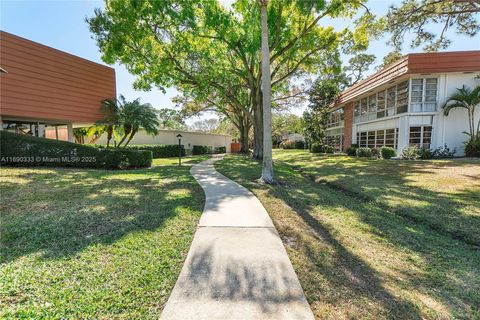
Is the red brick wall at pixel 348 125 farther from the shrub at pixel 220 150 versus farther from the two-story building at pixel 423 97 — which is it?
the shrub at pixel 220 150

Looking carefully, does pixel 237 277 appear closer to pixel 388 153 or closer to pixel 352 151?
pixel 388 153

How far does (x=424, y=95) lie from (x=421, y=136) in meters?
2.67

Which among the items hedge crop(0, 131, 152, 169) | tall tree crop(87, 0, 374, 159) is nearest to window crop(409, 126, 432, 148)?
tall tree crop(87, 0, 374, 159)

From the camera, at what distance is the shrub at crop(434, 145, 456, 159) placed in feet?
49.8

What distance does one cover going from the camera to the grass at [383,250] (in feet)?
8.10

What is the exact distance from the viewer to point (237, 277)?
110 inches

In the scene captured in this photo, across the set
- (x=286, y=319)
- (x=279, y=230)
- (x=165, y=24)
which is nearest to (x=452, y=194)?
(x=279, y=230)

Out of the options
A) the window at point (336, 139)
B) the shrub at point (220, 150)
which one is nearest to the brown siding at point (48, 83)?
the shrub at point (220, 150)

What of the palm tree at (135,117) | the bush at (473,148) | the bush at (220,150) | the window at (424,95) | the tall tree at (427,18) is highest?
the tall tree at (427,18)

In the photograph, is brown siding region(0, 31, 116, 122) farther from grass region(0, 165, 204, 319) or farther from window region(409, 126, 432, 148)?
window region(409, 126, 432, 148)

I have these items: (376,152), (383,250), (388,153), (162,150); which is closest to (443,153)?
(388,153)

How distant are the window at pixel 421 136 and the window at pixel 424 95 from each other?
4.04 feet

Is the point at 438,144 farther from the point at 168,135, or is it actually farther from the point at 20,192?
the point at 168,135

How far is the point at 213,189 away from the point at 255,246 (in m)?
4.07
